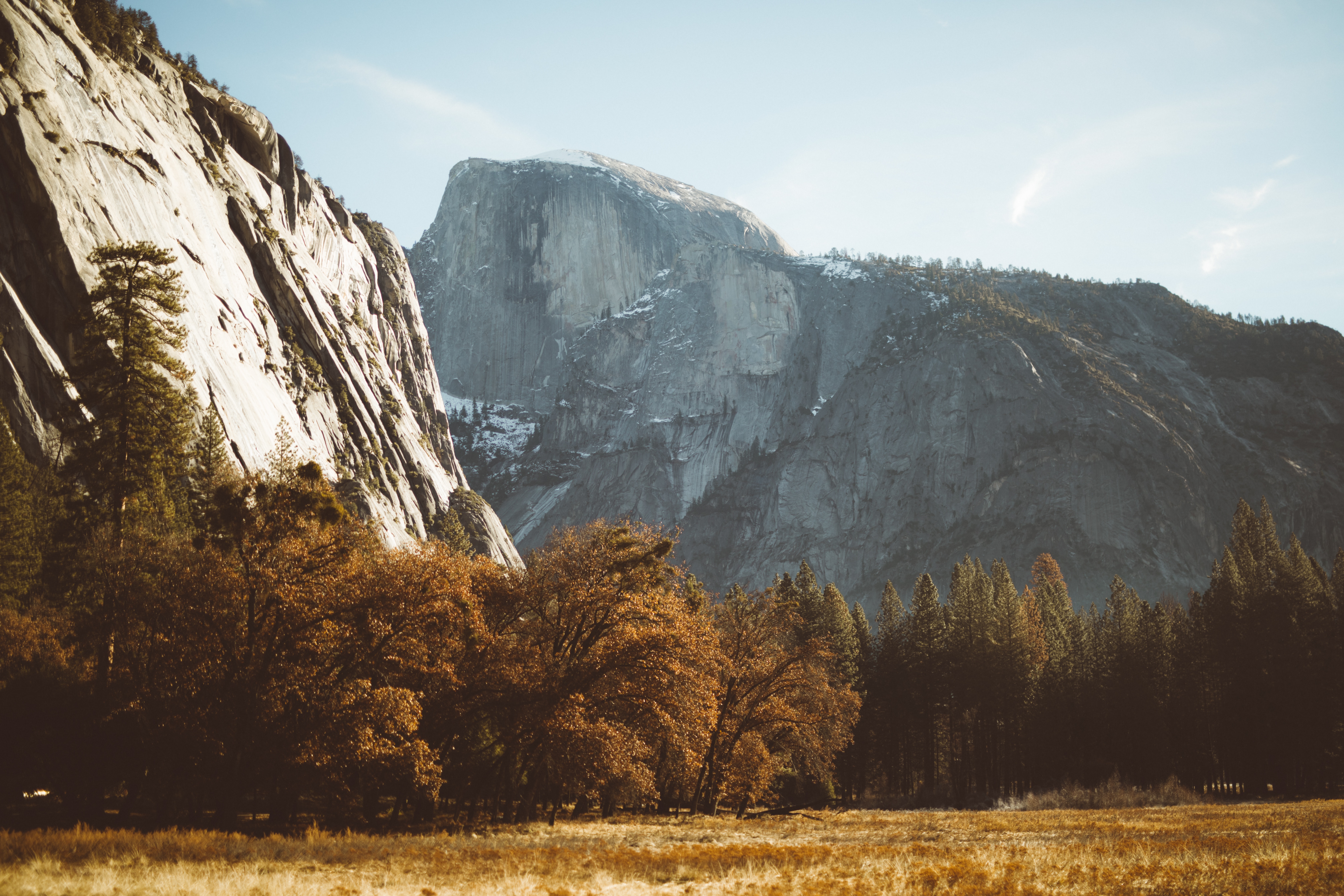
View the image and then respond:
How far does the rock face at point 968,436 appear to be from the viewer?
148 m

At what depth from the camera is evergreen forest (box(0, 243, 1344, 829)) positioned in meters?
22.9

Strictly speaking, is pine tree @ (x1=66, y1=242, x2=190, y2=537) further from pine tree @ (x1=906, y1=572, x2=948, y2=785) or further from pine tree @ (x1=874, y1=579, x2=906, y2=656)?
pine tree @ (x1=874, y1=579, x2=906, y2=656)

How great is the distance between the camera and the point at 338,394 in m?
76.6

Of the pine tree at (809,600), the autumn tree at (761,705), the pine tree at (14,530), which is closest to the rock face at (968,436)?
the pine tree at (809,600)

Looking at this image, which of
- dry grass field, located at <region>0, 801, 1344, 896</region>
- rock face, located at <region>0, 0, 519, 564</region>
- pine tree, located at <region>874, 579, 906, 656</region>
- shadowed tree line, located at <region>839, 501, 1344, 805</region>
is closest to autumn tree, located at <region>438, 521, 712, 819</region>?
dry grass field, located at <region>0, 801, 1344, 896</region>

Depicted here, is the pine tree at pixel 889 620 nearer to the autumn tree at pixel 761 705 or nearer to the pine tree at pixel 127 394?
the autumn tree at pixel 761 705

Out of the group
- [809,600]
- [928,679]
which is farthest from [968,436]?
[928,679]

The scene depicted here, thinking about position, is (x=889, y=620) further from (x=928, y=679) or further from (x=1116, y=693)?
(x=1116, y=693)

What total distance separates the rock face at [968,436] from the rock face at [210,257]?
8533 cm

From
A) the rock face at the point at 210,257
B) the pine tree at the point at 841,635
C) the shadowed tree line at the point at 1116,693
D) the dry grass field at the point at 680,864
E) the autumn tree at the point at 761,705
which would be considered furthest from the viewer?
the pine tree at the point at 841,635

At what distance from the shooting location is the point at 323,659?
943 inches

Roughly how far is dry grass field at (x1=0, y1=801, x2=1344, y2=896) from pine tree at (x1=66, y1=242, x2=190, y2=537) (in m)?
11.4

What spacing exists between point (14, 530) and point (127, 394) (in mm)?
13534

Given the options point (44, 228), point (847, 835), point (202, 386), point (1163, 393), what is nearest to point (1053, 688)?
point (847, 835)
